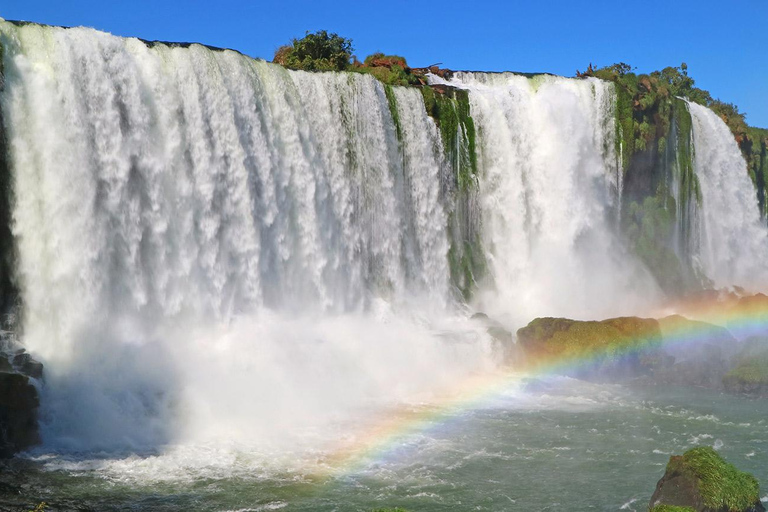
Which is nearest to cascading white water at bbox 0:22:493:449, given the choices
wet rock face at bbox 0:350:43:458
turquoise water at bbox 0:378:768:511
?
wet rock face at bbox 0:350:43:458

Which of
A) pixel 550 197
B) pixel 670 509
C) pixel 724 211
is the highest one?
pixel 724 211

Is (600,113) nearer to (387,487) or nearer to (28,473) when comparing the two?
(387,487)

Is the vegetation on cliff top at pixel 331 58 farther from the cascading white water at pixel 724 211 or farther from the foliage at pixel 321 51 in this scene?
the cascading white water at pixel 724 211

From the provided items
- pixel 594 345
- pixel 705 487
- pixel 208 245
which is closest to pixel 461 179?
pixel 594 345

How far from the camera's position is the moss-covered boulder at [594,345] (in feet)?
66.7

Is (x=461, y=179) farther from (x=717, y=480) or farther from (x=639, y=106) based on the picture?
(x=717, y=480)

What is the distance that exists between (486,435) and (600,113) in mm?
16482

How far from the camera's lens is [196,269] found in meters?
18.2

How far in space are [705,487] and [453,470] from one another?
12.3 feet

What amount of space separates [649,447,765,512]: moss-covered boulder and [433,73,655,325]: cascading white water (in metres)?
12.8

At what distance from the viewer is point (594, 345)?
20484 mm

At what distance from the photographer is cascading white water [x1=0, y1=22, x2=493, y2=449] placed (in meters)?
15.5

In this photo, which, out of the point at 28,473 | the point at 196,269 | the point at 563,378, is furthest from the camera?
the point at 563,378

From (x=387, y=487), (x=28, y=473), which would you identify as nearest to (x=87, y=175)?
(x=28, y=473)
